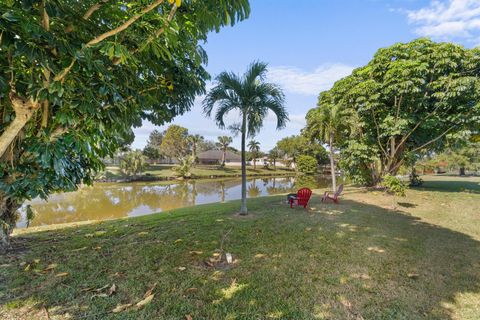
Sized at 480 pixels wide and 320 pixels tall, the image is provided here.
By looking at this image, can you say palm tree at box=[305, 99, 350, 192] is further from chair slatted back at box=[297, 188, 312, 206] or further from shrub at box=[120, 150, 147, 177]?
shrub at box=[120, 150, 147, 177]

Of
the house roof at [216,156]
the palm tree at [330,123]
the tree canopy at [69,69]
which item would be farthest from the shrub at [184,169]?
the tree canopy at [69,69]

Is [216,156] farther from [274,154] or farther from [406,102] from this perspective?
[406,102]

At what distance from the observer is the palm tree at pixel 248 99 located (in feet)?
21.9

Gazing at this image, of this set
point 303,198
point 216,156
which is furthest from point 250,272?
point 216,156

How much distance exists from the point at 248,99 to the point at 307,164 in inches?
1469

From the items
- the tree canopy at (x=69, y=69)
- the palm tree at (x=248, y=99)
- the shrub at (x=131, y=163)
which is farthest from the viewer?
the shrub at (x=131, y=163)

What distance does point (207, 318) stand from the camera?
91.1 inches

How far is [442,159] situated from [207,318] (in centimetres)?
4143

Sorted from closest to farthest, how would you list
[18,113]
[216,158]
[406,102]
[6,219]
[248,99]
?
1. [18,113]
2. [6,219]
3. [248,99]
4. [406,102]
5. [216,158]

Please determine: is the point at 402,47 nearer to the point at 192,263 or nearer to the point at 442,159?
the point at 192,263

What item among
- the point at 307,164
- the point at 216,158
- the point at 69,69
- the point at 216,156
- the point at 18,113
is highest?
the point at 216,156

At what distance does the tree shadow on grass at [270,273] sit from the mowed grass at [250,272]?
0.01 meters

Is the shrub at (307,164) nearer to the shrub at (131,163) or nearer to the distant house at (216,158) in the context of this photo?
the distant house at (216,158)

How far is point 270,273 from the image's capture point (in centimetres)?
323
